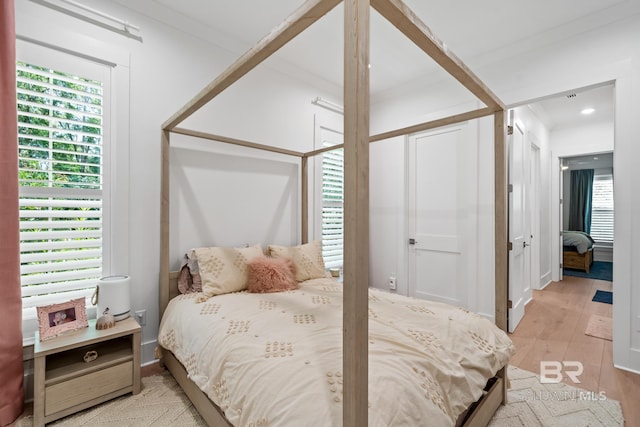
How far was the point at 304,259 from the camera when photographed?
9.01 feet

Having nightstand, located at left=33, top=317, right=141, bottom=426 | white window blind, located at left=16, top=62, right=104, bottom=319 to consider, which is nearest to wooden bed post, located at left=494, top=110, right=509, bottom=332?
nightstand, located at left=33, top=317, right=141, bottom=426

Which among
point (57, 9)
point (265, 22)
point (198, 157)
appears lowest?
point (198, 157)

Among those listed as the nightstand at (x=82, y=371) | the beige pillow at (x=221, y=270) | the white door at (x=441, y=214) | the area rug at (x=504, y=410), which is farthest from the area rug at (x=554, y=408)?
the nightstand at (x=82, y=371)

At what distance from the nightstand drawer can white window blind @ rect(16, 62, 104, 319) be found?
518mm

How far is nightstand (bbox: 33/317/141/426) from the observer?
61.4 inches

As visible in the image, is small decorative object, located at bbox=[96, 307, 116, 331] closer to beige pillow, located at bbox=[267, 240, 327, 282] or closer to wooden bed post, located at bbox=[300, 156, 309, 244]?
beige pillow, located at bbox=[267, 240, 327, 282]

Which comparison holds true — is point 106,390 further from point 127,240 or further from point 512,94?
point 512,94

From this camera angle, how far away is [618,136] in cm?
226

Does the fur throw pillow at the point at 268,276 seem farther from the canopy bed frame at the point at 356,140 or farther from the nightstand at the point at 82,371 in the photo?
the canopy bed frame at the point at 356,140

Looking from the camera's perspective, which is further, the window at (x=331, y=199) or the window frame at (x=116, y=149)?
the window at (x=331, y=199)

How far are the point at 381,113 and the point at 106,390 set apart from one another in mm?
3930

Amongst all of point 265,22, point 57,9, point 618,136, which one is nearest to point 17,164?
point 57,9

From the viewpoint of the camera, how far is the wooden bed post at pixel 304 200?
10.6ft

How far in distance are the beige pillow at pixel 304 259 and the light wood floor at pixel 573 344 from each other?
5.92 ft
